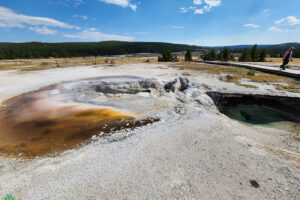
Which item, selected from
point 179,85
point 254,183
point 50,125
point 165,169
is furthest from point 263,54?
point 50,125

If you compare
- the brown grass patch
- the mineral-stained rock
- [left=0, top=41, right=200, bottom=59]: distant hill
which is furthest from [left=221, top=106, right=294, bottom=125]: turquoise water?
[left=0, top=41, right=200, bottom=59]: distant hill

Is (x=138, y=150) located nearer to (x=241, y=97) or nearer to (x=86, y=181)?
(x=86, y=181)

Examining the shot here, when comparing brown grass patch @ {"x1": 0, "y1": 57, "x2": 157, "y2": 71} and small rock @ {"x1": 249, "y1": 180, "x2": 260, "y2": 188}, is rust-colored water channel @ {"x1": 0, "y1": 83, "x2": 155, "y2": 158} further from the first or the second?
brown grass patch @ {"x1": 0, "y1": 57, "x2": 157, "y2": 71}

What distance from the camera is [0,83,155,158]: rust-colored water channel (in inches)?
235

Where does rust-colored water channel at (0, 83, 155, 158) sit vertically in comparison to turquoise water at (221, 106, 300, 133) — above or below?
above

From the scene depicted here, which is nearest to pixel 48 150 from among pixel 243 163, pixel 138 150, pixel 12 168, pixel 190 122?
pixel 12 168

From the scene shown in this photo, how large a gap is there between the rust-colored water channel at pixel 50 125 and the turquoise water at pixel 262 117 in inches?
344

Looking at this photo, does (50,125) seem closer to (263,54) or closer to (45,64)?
(45,64)

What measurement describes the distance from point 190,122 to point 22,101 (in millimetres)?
14771

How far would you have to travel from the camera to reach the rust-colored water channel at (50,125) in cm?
596

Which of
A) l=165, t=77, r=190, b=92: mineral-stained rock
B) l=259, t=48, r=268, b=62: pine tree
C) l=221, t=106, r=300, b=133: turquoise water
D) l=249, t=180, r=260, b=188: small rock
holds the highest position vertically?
l=259, t=48, r=268, b=62: pine tree

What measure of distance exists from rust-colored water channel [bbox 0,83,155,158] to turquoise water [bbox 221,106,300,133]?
8745 millimetres

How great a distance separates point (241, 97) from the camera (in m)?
12.9

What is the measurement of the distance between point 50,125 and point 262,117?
52.3 ft
